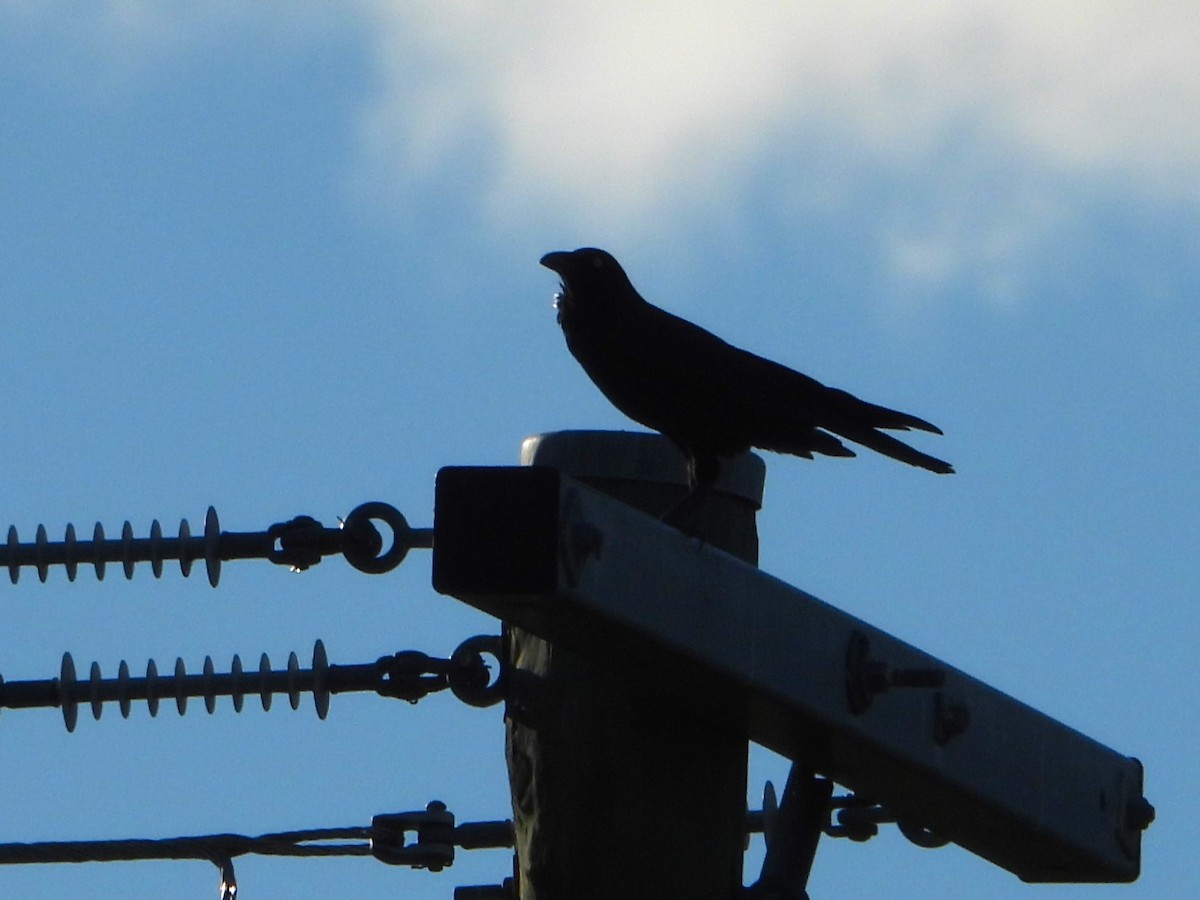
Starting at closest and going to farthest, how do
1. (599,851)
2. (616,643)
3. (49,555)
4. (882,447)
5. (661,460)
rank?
(616,643) → (599,851) → (661,460) → (49,555) → (882,447)

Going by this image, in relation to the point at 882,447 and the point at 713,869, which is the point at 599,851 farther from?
the point at 882,447

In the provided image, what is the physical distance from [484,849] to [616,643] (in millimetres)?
1053

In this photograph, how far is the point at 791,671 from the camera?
2863mm

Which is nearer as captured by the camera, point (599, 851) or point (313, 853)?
point (599, 851)

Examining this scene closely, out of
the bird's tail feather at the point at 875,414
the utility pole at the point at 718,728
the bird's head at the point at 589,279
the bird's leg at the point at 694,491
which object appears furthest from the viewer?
the bird's head at the point at 589,279

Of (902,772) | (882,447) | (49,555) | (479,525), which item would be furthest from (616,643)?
(882,447)

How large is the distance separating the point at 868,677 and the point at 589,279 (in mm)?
2754

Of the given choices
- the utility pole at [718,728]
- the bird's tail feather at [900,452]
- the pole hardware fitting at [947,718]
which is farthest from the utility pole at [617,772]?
the bird's tail feather at [900,452]

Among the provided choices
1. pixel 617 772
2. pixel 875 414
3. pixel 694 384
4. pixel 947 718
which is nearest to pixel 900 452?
pixel 875 414

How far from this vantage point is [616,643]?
2578 millimetres

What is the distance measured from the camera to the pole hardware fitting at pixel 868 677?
2.99 metres

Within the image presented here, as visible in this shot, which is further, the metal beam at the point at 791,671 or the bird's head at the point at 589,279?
the bird's head at the point at 589,279

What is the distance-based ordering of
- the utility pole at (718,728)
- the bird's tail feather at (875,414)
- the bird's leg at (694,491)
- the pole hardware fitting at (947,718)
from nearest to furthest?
the utility pole at (718,728), the bird's leg at (694,491), the pole hardware fitting at (947,718), the bird's tail feather at (875,414)

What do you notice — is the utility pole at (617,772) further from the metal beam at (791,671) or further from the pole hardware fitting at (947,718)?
the pole hardware fitting at (947,718)
